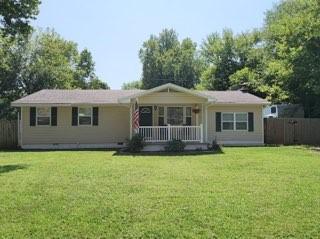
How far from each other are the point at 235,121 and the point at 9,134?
13140 millimetres

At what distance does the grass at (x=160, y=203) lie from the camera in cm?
709

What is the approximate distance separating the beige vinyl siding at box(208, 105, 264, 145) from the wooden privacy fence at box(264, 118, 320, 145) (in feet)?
5.31

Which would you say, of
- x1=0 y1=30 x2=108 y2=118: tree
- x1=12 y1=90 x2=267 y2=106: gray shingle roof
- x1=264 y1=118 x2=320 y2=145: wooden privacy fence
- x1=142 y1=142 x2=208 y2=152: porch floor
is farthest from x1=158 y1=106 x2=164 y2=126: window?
x1=0 y1=30 x2=108 y2=118: tree

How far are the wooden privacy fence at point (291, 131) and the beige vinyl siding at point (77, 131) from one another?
348 inches

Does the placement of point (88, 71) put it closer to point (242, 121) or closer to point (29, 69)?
point (29, 69)

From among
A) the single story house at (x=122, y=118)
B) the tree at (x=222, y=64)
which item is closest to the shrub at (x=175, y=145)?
the single story house at (x=122, y=118)

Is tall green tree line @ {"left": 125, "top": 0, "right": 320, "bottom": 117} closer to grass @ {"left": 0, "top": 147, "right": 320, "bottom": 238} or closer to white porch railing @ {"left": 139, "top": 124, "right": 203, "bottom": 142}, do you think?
white porch railing @ {"left": 139, "top": 124, "right": 203, "bottom": 142}

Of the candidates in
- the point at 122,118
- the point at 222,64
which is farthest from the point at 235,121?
the point at 222,64

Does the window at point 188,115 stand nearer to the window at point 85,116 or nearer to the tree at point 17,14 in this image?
the window at point 85,116

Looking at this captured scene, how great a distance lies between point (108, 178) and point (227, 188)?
332 centimetres

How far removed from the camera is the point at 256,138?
90.8 ft

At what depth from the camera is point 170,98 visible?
997 inches

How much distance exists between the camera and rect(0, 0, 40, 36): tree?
19.1m

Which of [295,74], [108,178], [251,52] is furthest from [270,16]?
[108,178]
